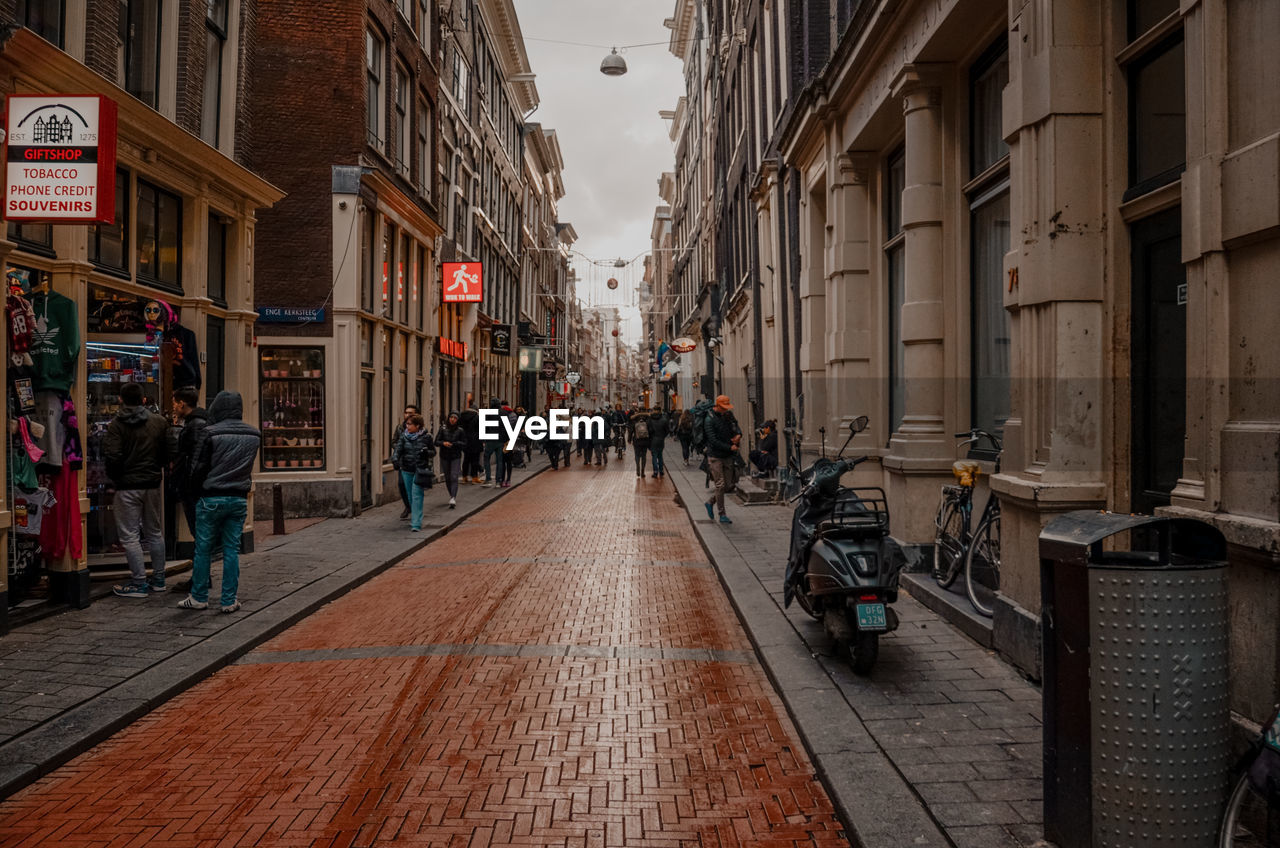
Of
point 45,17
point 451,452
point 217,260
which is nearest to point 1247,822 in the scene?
point 45,17

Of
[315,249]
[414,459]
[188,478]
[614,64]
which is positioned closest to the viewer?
[188,478]

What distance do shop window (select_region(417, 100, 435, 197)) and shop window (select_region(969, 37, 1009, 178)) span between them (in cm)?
1457

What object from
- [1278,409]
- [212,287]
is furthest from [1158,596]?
[212,287]

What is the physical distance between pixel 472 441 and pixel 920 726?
56.4 ft

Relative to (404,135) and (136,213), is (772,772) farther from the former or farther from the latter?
(404,135)

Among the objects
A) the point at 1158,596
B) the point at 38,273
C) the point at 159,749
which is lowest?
the point at 159,749

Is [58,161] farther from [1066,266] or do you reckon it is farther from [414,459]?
[414,459]

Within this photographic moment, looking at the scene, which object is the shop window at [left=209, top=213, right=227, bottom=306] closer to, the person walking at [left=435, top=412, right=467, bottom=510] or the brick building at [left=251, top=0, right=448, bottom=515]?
the brick building at [left=251, top=0, right=448, bottom=515]

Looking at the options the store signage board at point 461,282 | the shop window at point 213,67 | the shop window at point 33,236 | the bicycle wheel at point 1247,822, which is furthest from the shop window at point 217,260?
the store signage board at point 461,282

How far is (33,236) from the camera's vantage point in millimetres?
7707

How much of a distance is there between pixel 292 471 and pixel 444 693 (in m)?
10.8

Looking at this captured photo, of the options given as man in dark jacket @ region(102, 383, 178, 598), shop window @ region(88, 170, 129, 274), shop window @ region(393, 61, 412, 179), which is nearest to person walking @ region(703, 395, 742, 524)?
man in dark jacket @ region(102, 383, 178, 598)

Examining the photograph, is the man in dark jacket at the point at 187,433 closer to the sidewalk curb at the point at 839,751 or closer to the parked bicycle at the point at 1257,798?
the sidewalk curb at the point at 839,751

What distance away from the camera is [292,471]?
50.7 feet
